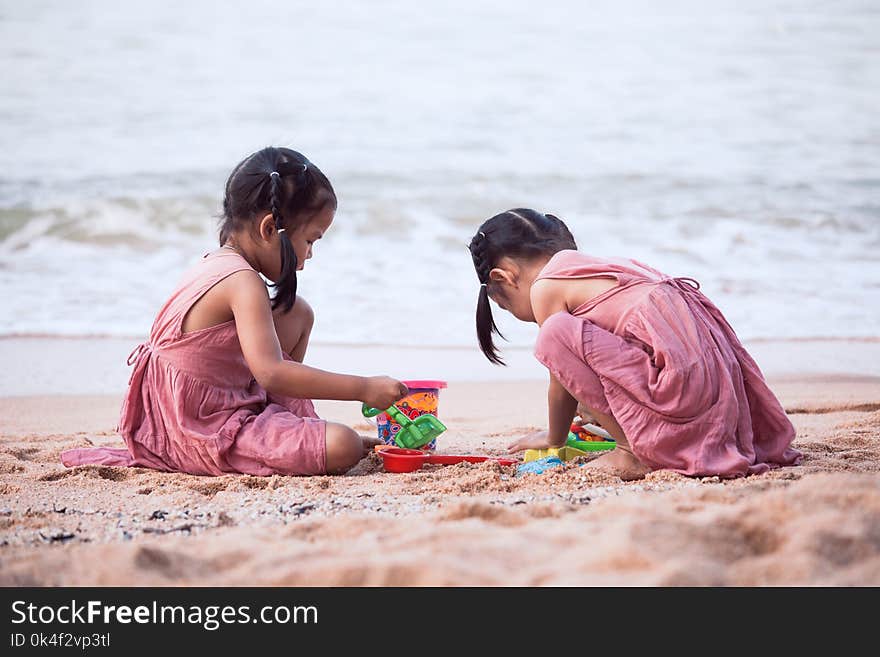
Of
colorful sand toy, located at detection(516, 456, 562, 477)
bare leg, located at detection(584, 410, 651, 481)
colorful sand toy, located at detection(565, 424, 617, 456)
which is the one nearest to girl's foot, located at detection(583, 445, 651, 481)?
bare leg, located at detection(584, 410, 651, 481)

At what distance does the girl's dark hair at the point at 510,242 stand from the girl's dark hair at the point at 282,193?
49 centimetres

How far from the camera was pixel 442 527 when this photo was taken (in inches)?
69.9

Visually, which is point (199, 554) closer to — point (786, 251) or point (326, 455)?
point (326, 455)

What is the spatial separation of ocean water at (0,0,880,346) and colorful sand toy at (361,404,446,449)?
2.23 m

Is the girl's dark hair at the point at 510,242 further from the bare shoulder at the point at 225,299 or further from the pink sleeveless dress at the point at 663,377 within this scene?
the bare shoulder at the point at 225,299

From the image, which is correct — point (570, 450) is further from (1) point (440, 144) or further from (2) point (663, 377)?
(1) point (440, 144)

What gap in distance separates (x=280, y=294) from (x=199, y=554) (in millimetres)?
1281

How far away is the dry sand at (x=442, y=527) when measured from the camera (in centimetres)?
152

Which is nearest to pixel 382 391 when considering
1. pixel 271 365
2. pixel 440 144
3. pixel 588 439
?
pixel 271 365

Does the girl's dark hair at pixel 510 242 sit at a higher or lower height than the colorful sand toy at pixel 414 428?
higher

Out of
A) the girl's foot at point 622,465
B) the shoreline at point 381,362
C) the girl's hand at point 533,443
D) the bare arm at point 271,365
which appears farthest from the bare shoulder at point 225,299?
the shoreline at point 381,362

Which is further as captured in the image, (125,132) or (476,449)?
(125,132)

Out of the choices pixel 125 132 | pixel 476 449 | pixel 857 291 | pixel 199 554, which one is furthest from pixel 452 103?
pixel 199 554
